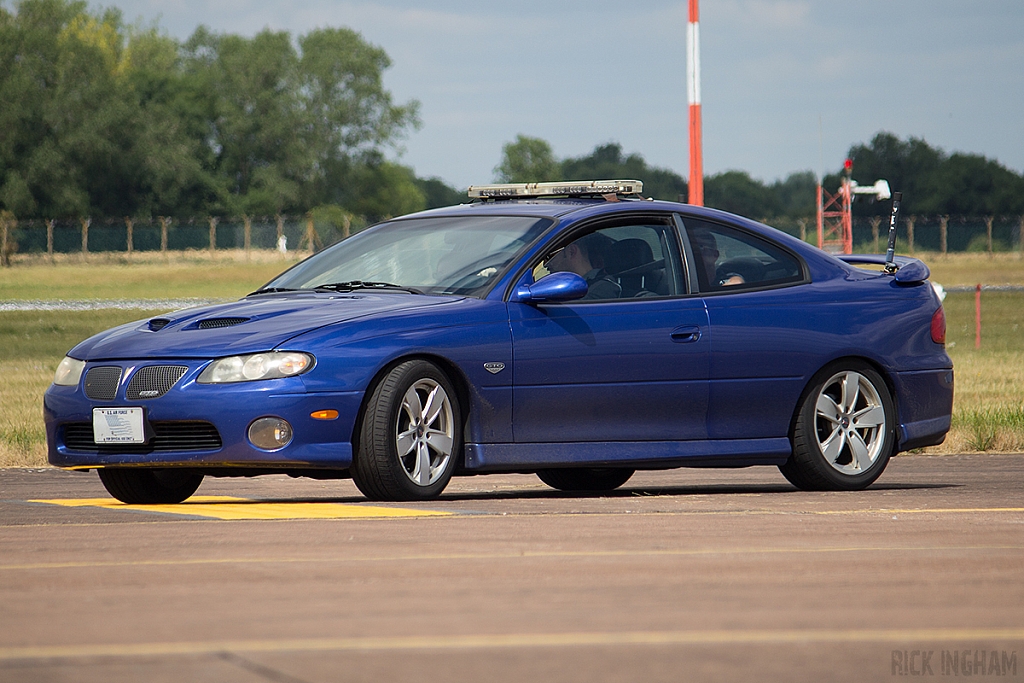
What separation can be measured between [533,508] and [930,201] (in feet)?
358

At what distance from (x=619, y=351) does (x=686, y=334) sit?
16.4 inches

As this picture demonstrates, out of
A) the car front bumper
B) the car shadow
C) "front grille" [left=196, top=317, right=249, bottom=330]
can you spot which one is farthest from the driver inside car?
"front grille" [left=196, top=317, right=249, bottom=330]

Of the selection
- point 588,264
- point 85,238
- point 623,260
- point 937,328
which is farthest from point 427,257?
point 85,238

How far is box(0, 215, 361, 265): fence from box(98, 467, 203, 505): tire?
53164mm

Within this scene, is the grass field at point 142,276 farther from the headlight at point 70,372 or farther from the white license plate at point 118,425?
the white license plate at point 118,425

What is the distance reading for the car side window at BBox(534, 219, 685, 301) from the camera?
30.6 ft

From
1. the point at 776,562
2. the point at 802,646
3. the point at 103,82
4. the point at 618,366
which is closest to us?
the point at 802,646

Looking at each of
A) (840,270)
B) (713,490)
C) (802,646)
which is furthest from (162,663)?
(840,270)

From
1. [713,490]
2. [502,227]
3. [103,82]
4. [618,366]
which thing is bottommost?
[713,490]

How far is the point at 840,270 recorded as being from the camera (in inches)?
400

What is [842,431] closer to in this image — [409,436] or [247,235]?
[409,436]

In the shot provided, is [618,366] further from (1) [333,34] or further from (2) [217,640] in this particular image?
(1) [333,34]

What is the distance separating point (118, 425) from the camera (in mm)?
8383

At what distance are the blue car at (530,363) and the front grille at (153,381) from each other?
0.01 m
